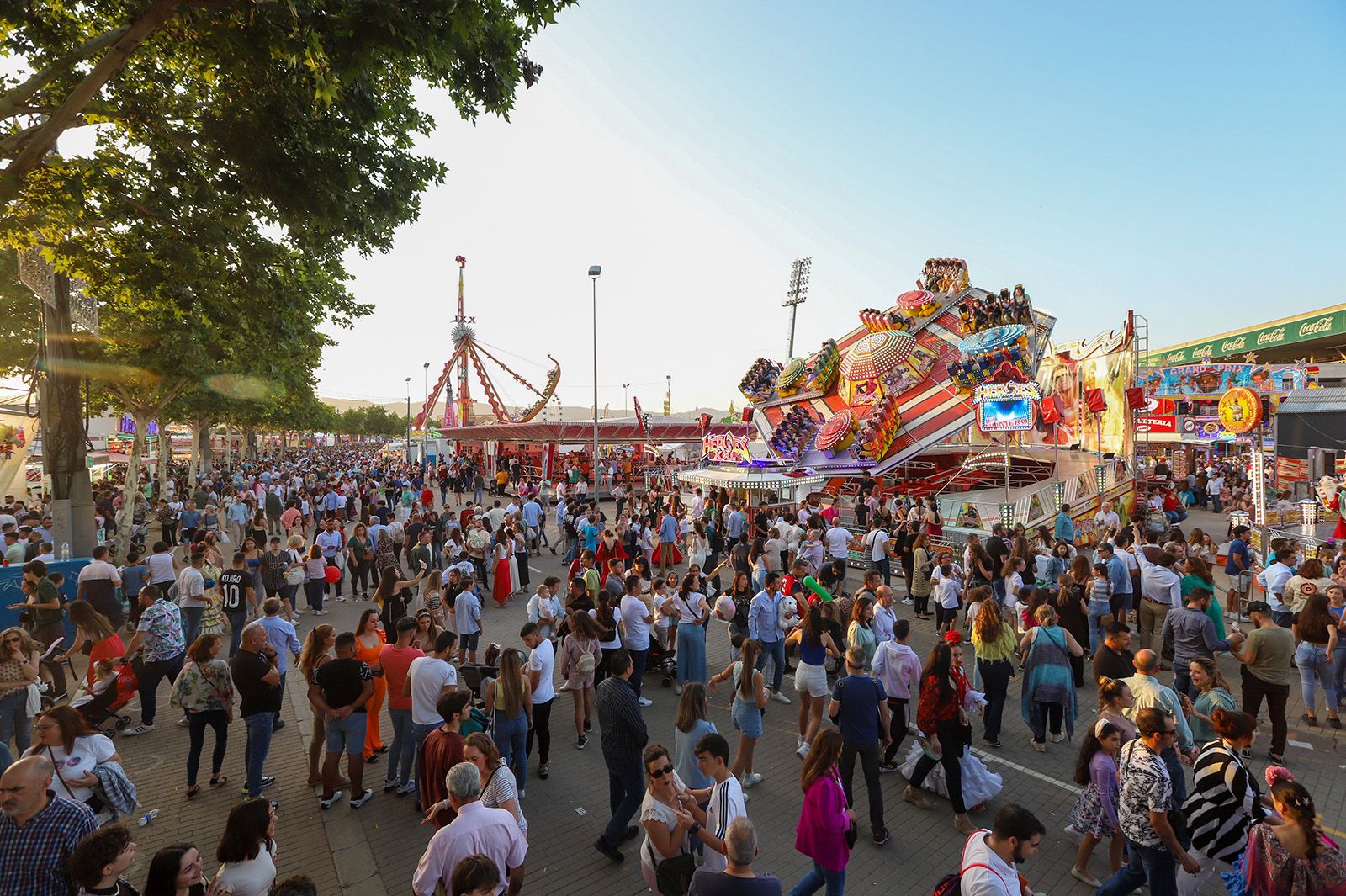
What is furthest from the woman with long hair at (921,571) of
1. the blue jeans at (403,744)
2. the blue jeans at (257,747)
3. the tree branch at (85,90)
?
the tree branch at (85,90)

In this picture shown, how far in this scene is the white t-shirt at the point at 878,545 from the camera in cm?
1236

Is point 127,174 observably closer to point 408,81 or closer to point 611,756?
point 408,81

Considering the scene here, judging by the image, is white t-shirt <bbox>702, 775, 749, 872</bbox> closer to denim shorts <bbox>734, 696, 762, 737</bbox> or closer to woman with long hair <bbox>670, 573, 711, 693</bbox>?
denim shorts <bbox>734, 696, 762, 737</bbox>

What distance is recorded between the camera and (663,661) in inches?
353

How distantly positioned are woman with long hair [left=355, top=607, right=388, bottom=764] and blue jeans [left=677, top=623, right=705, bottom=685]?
10.9 ft

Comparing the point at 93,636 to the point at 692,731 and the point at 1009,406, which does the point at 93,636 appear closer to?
the point at 692,731

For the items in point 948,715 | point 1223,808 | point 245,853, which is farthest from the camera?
point 948,715

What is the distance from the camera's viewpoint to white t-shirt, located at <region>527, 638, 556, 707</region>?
5996mm

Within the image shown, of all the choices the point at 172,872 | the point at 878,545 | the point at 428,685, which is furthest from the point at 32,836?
the point at 878,545

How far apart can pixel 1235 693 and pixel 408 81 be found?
1290cm

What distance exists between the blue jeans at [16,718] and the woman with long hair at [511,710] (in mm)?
4096

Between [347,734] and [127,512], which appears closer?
[347,734]

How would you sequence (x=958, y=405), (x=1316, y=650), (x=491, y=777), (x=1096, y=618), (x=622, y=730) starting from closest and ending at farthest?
1. (x=491, y=777)
2. (x=622, y=730)
3. (x=1316, y=650)
4. (x=1096, y=618)
5. (x=958, y=405)

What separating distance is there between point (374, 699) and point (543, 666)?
200 cm
